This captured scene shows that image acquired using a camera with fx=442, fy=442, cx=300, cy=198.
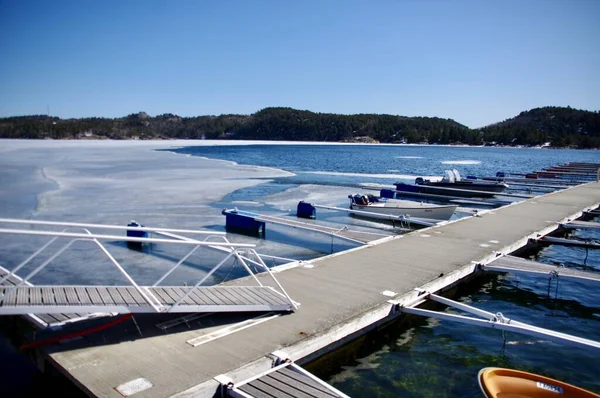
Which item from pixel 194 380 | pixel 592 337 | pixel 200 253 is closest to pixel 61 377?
pixel 194 380

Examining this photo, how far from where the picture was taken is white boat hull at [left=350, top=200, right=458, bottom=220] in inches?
667

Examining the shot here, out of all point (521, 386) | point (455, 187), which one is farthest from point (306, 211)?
point (455, 187)

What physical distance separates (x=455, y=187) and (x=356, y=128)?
136823 millimetres

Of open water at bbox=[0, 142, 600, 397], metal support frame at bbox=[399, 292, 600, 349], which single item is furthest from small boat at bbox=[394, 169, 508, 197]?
metal support frame at bbox=[399, 292, 600, 349]

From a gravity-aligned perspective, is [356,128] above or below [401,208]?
above

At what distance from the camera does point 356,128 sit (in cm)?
16200

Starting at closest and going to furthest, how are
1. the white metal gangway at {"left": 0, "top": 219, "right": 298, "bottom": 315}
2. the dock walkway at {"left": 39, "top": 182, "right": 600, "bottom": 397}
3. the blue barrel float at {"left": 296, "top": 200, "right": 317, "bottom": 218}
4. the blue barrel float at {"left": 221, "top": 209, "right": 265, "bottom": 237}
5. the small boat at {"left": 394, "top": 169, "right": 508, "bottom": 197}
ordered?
the dock walkway at {"left": 39, "top": 182, "right": 600, "bottom": 397}
the white metal gangway at {"left": 0, "top": 219, "right": 298, "bottom": 315}
the blue barrel float at {"left": 221, "top": 209, "right": 265, "bottom": 237}
the blue barrel float at {"left": 296, "top": 200, "right": 317, "bottom": 218}
the small boat at {"left": 394, "top": 169, "right": 508, "bottom": 197}

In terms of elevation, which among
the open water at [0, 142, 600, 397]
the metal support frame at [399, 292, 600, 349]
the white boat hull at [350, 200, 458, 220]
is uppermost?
the white boat hull at [350, 200, 458, 220]

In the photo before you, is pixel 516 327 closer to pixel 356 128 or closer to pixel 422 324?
pixel 422 324

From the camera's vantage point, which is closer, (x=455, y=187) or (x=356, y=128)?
(x=455, y=187)

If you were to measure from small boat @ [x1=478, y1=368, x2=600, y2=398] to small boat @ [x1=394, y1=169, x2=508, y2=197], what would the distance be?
71.1 feet

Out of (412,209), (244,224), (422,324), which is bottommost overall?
(422,324)

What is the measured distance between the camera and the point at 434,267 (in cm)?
910

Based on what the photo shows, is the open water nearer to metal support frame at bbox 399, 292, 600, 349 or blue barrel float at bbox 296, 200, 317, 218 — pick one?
metal support frame at bbox 399, 292, 600, 349
